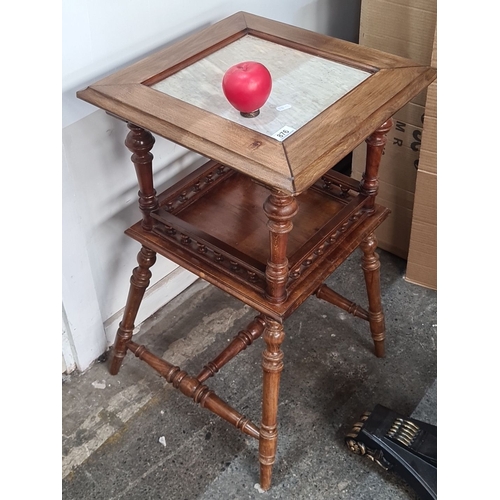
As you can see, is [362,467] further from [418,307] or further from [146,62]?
[146,62]

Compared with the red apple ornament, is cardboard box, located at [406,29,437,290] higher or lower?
lower

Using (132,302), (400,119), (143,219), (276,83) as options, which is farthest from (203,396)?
(400,119)

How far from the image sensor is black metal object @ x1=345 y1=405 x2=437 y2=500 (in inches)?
45.6

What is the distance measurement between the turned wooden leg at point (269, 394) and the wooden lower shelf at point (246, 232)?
0.05 meters

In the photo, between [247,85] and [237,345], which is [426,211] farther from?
[247,85]

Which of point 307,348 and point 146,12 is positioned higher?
point 146,12

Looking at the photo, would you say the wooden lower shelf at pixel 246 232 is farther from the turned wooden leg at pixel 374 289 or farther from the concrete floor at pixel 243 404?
the concrete floor at pixel 243 404

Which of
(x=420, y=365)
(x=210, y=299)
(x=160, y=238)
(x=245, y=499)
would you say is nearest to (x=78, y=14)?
(x=160, y=238)

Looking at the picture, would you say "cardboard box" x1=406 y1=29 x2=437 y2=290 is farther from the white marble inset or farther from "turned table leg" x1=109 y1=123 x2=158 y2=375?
"turned table leg" x1=109 y1=123 x2=158 y2=375

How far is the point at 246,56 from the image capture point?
3.54 feet

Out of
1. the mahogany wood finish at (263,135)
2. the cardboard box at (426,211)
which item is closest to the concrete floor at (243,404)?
the cardboard box at (426,211)

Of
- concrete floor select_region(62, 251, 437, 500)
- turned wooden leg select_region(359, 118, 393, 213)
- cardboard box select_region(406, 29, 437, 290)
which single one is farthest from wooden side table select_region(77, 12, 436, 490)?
cardboard box select_region(406, 29, 437, 290)

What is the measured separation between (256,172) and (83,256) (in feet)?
1.90

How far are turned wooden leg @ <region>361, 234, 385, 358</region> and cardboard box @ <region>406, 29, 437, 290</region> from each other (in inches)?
10.4
